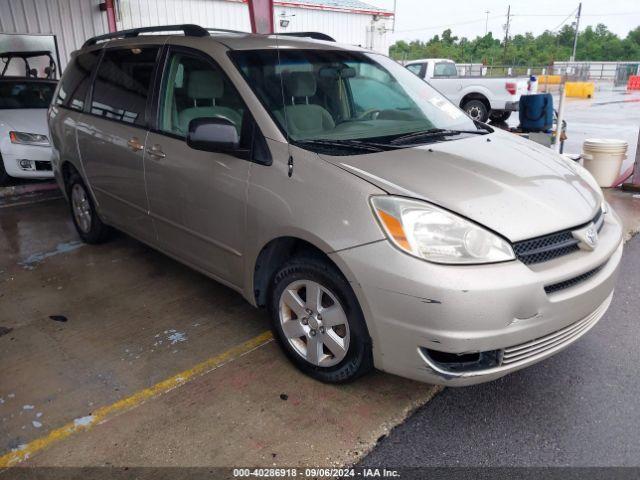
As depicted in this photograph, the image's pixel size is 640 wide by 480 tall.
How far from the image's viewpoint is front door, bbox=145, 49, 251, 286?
9.49ft

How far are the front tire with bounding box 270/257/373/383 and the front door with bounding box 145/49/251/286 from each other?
1.32 ft

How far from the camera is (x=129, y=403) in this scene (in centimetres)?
256

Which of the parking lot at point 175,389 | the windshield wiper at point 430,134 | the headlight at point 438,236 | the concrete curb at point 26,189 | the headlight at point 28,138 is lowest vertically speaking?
the parking lot at point 175,389

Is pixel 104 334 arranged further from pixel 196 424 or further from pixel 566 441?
pixel 566 441

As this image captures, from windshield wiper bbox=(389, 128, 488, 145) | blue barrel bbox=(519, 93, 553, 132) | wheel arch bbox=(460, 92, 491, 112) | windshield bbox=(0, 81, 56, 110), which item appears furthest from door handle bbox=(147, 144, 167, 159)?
wheel arch bbox=(460, 92, 491, 112)

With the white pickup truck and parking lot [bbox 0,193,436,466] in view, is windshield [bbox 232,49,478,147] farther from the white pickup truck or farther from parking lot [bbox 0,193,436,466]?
the white pickup truck

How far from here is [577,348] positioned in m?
3.05

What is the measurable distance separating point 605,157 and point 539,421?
5.32 meters

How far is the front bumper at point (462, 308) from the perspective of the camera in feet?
6.73

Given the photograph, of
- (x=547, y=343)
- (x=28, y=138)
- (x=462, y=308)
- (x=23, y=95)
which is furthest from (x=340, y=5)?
(x=462, y=308)

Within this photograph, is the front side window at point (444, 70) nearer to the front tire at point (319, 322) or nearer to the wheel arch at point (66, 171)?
the wheel arch at point (66, 171)

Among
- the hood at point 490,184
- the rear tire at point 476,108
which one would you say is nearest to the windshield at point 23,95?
the hood at point 490,184

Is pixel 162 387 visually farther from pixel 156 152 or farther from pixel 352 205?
pixel 156 152

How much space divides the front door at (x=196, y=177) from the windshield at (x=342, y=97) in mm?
215
